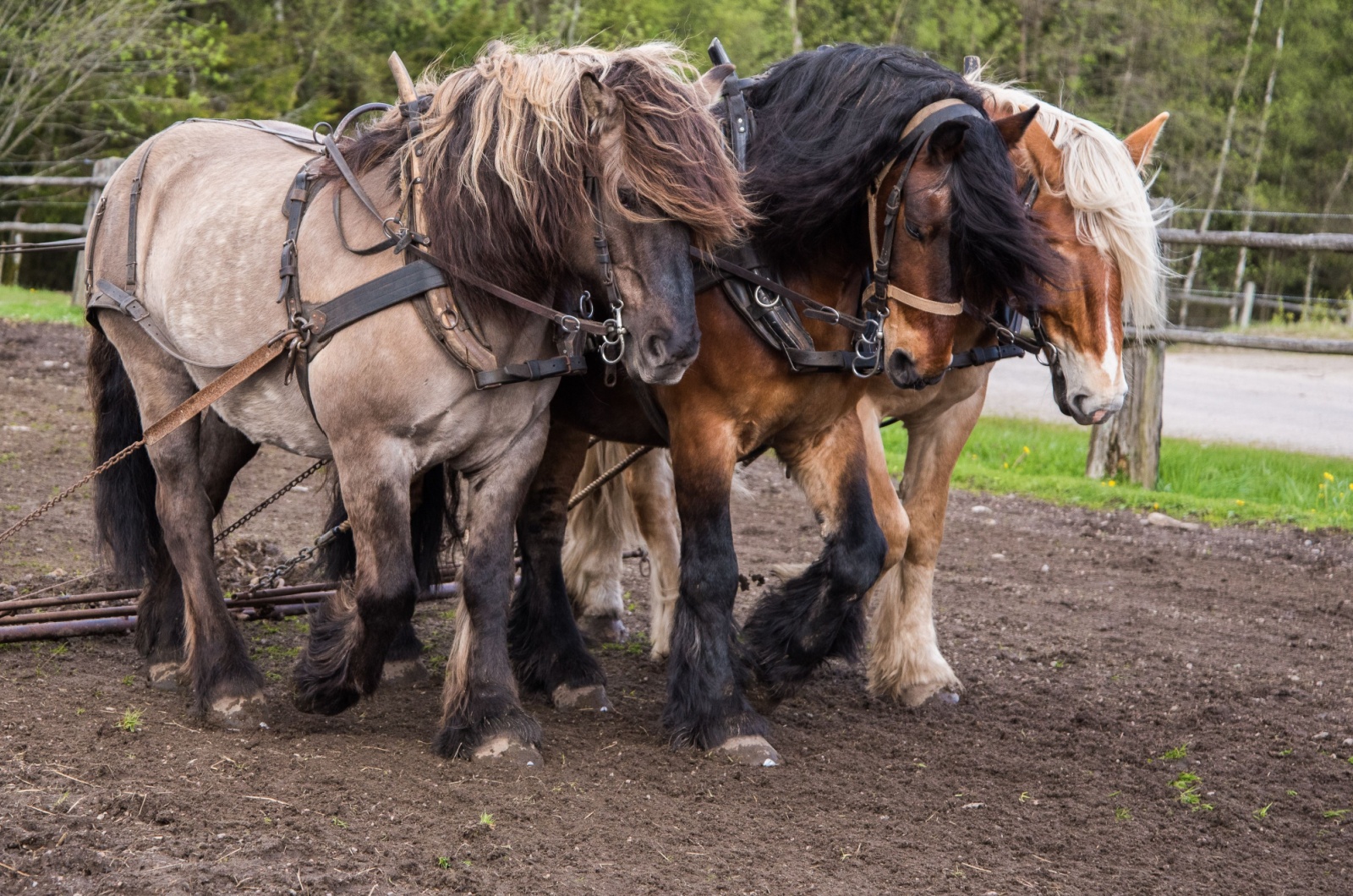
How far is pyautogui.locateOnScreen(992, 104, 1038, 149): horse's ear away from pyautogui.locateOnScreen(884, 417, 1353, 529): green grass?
4676 mm

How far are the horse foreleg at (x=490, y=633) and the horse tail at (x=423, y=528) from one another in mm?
915

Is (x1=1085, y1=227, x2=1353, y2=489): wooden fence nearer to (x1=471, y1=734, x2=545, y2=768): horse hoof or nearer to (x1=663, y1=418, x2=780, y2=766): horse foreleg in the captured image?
(x1=663, y1=418, x2=780, y2=766): horse foreleg

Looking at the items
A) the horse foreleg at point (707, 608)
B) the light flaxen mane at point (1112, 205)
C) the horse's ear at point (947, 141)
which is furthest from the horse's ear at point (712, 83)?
the light flaxen mane at point (1112, 205)

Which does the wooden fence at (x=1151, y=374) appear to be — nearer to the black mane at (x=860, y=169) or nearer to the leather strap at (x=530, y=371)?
the black mane at (x=860, y=169)

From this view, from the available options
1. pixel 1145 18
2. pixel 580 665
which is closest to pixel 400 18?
pixel 1145 18

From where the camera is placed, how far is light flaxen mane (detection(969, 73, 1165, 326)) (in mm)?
3713

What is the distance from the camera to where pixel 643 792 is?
3262mm

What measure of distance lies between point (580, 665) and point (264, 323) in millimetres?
1471

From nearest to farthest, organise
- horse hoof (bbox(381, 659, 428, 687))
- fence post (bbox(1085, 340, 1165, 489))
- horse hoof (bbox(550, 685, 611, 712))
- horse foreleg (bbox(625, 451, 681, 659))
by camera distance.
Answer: horse hoof (bbox(550, 685, 611, 712))
horse hoof (bbox(381, 659, 428, 687))
horse foreleg (bbox(625, 451, 681, 659))
fence post (bbox(1085, 340, 1165, 489))

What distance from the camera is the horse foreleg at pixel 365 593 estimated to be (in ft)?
10.6

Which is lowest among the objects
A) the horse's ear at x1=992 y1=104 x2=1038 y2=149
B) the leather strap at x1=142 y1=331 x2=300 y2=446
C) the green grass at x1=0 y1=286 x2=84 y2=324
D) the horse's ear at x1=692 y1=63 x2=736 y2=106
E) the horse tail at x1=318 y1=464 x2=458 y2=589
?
the green grass at x1=0 y1=286 x2=84 y2=324

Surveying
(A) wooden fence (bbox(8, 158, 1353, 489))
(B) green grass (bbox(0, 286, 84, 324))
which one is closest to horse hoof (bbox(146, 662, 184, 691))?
(A) wooden fence (bbox(8, 158, 1353, 489))

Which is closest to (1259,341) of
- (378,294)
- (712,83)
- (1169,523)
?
(1169,523)

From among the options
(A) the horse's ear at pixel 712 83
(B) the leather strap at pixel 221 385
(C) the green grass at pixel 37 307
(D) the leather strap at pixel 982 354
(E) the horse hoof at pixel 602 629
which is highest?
(A) the horse's ear at pixel 712 83
